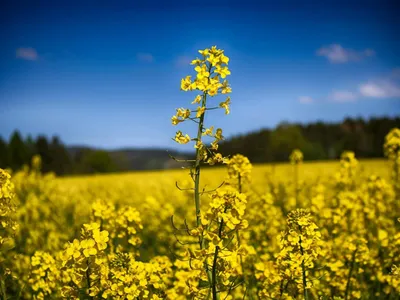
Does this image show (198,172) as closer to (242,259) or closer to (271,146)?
(242,259)

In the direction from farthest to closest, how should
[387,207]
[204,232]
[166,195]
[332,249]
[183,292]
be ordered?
1. [166,195]
2. [387,207]
3. [332,249]
4. [183,292]
5. [204,232]

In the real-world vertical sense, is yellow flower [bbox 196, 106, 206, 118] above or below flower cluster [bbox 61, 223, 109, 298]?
A: above

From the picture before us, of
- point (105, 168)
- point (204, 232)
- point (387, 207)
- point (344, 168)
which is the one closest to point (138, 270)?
point (204, 232)

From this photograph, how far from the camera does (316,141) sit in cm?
5325

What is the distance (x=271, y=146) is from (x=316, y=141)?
723 centimetres

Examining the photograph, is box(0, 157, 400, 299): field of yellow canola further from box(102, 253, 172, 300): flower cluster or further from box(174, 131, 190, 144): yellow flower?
box(174, 131, 190, 144): yellow flower

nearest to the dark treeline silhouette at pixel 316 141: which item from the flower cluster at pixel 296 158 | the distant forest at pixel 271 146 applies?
the distant forest at pixel 271 146

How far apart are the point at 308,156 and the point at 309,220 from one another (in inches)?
1823

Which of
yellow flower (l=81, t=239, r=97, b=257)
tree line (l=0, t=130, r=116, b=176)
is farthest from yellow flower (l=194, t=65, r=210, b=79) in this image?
tree line (l=0, t=130, r=116, b=176)

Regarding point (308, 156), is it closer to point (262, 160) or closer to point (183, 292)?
point (262, 160)

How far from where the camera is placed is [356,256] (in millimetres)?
4199

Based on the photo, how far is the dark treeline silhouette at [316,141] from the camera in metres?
46.0

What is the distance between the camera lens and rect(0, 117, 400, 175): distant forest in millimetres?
47031

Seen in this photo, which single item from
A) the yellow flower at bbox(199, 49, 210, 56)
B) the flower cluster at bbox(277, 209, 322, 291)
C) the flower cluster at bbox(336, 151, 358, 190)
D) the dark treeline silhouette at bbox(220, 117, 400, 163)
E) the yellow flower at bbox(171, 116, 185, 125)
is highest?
the dark treeline silhouette at bbox(220, 117, 400, 163)
